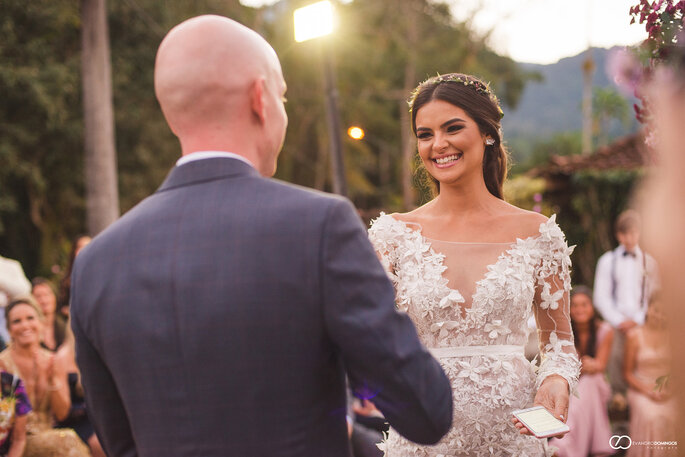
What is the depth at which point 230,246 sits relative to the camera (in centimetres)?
131

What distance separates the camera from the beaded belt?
2.56m

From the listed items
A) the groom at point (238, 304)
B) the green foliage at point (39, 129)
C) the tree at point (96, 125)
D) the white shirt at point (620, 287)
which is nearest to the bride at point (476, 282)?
the groom at point (238, 304)

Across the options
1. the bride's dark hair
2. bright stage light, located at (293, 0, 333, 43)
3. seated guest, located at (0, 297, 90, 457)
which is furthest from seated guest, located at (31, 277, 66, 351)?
the bride's dark hair

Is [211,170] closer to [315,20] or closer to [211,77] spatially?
[211,77]

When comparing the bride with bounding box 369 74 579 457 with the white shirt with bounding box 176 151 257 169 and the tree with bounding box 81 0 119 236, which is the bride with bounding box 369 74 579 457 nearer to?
the white shirt with bounding box 176 151 257 169

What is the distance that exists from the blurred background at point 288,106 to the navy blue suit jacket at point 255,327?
3.16m

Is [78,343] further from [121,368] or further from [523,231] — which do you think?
[523,231]

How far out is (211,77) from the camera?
1393 millimetres

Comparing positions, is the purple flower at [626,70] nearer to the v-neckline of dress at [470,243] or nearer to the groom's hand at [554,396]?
the v-neckline of dress at [470,243]

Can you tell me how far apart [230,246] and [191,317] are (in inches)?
6.5

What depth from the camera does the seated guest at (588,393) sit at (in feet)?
19.6

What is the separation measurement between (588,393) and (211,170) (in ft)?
18.8

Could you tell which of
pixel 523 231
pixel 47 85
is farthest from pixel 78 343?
pixel 47 85

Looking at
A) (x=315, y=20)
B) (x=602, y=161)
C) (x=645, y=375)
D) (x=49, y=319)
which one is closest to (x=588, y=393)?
(x=645, y=375)
